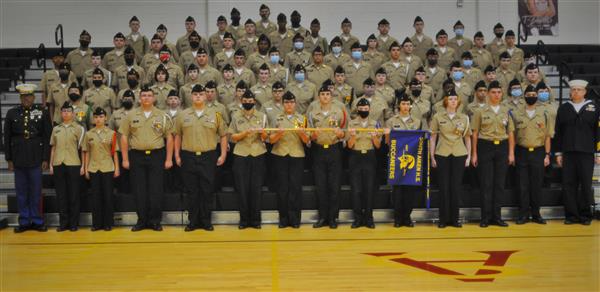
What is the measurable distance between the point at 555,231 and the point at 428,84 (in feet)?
10.9

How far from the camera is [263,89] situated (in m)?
11.3

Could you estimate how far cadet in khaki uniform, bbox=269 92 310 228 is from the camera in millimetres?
10297

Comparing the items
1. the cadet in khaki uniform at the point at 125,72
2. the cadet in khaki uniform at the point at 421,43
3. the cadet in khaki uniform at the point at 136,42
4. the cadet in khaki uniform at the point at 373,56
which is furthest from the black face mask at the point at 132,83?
the cadet in khaki uniform at the point at 421,43

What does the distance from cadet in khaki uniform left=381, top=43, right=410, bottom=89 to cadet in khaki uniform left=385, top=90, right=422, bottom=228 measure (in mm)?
1862

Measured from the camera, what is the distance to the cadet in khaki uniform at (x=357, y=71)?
39.8 feet

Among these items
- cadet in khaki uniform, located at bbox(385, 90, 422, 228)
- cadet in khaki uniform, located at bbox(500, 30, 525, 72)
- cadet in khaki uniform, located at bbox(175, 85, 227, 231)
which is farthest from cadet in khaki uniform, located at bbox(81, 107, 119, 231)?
cadet in khaki uniform, located at bbox(500, 30, 525, 72)

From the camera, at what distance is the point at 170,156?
1034 cm

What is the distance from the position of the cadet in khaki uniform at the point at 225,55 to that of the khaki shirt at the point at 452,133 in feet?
12.5

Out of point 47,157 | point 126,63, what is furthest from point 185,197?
point 126,63

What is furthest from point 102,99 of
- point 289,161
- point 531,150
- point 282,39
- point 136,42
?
point 531,150

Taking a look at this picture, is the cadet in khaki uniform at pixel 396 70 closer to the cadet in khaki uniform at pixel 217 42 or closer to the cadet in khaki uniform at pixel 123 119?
the cadet in khaki uniform at pixel 217 42

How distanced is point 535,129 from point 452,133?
1.13 m

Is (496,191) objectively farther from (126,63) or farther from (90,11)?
(90,11)

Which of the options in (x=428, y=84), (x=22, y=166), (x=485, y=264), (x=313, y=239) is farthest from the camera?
(x=428, y=84)
